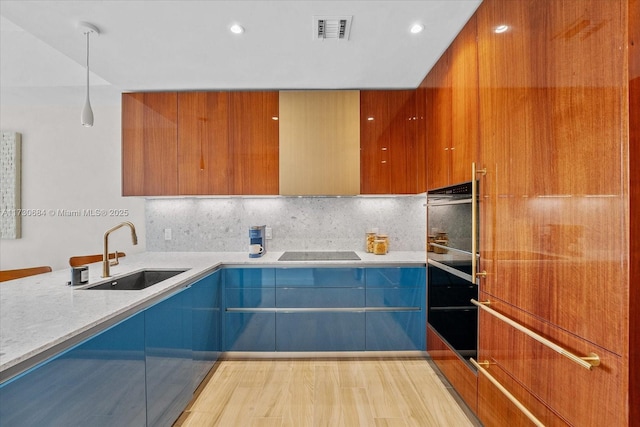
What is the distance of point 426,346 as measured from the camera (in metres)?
2.48

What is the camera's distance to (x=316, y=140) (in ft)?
9.00

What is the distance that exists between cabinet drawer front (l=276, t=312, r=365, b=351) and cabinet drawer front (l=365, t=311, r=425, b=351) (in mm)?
77

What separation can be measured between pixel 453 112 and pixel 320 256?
161cm

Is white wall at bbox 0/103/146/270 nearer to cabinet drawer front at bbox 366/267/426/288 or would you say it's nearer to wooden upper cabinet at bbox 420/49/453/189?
cabinet drawer front at bbox 366/267/426/288

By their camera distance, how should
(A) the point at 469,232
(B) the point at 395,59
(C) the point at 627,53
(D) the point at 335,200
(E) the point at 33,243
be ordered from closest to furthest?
1. (C) the point at 627,53
2. (A) the point at 469,232
3. (B) the point at 395,59
4. (D) the point at 335,200
5. (E) the point at 33,243

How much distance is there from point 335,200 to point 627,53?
7.87 ft

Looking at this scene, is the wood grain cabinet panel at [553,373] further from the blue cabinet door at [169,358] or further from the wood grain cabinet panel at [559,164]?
the blue cabinet door at [169,358]

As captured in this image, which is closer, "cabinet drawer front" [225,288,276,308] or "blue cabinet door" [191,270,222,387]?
"blue cabinet door" [191,270,222,387]

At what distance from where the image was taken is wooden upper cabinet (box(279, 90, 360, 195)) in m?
2.74

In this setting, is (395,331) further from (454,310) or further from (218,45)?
(218,45)

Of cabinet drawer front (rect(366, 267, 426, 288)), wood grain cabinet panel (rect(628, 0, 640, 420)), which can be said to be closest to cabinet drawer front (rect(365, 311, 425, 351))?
cabinet drawer front (rect(366, 267, 426, 288))

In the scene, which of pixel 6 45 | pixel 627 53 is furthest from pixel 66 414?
pixel 6 45

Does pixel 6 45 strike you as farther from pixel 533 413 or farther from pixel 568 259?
pixel 533 413

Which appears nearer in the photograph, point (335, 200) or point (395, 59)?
point (395, 59)
